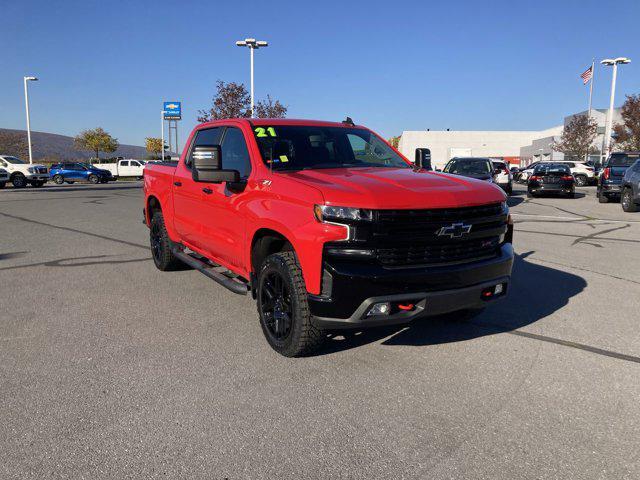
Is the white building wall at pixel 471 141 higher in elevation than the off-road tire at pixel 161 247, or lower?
higher

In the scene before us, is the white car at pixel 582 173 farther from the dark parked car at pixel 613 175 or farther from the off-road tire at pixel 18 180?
the off-road tire at pixel 18 180

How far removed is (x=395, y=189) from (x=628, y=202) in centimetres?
1421

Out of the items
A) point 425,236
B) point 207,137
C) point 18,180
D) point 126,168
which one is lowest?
point 18,180

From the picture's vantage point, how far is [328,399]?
326 centimetres

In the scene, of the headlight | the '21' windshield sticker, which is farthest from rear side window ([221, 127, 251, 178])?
the headlight

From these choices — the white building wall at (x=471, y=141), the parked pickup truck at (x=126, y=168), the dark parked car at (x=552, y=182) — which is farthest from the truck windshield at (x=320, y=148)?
the white building wall at (x=471, y=141)

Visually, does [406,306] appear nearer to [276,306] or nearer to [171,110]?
[276,306]

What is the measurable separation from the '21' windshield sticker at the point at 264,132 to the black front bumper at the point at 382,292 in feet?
5.97

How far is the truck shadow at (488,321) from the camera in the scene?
4277 millimetres

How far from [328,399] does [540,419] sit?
1.28 m

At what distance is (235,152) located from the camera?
15.8 ft

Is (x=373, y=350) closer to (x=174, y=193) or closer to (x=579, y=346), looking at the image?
(x=579, y=346)

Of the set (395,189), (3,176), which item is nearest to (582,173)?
(395,189)

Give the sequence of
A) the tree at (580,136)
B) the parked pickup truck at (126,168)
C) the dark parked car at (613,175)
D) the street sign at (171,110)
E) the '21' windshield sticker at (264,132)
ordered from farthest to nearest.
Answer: the street sign at (171,110) → the tree at (580,136) → the parked pickup truck at (126,168) → the dark parked car at (613,175) → the '21' windshield sticker at (264,132)
